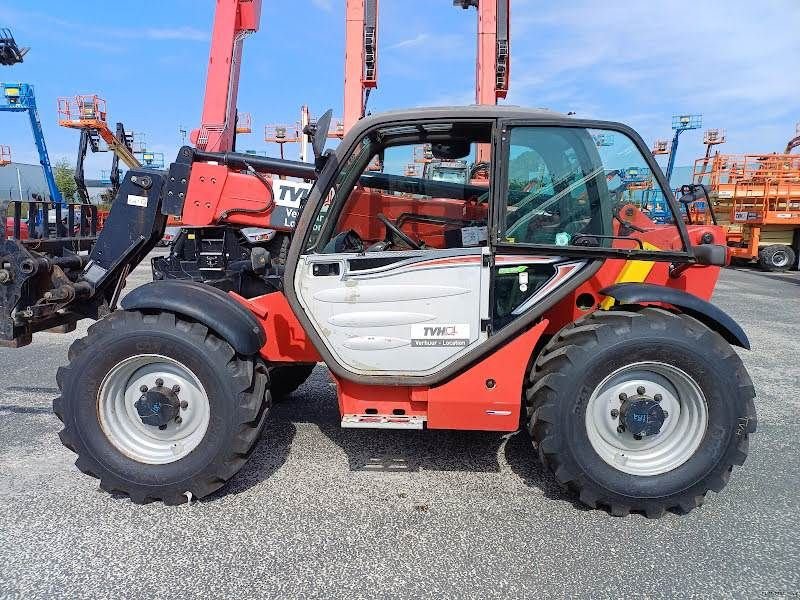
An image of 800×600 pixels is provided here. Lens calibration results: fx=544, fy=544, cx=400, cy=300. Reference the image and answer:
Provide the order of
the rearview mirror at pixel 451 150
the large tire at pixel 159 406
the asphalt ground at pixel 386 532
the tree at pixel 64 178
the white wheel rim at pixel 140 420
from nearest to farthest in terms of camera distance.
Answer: the asphalt ground at pixel 386 532 → the large tire at pixel 159 406 → the white wheel rim at pixel 140 420 → the rearview mirror at pixel 451 150 → the tree at pixel 64 178

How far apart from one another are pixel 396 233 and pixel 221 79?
7798 mm

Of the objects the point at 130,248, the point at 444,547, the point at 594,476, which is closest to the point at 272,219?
the point at 130,248

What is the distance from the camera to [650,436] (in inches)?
123

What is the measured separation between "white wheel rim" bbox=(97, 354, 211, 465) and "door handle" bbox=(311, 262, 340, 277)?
946 millimetres

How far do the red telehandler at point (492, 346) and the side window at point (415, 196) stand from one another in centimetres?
Answer: 10

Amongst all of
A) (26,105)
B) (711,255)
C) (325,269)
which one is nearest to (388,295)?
(325,269)

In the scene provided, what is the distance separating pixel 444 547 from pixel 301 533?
29.9 inches

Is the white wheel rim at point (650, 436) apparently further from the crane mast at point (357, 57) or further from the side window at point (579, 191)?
the crane mast at point (357, 57)

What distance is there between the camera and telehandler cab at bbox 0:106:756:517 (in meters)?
3.02

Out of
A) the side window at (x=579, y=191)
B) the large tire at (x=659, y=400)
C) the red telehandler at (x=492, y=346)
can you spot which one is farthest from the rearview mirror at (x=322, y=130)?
the large tire at (x=659, y=400)

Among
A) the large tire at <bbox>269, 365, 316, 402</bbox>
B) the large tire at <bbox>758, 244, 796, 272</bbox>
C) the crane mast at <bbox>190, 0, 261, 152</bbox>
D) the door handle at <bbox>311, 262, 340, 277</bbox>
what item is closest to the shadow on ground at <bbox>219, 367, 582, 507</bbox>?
the large tire at <bbox>269, 365, 316, 402</bbox>

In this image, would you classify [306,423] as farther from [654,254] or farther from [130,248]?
[654,254]

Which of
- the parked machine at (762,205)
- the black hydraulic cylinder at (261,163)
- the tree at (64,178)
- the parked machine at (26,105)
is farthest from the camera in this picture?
the tree at (64,178)

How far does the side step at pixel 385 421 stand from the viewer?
3.20 metres
